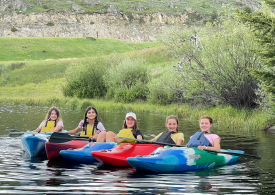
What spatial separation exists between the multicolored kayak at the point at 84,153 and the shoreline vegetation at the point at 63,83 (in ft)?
24.7

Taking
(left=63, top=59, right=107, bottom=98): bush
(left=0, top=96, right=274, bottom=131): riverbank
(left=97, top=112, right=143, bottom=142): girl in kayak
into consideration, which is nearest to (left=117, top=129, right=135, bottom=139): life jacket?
(left=97, top=112, right=143, bottom=142): girl in kayak

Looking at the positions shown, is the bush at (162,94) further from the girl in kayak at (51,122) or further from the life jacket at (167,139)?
the life jacket at (167,139)

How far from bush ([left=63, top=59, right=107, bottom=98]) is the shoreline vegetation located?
A: 3.29 feet

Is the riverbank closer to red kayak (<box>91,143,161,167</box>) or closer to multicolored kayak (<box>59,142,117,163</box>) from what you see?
red kayak (<box>91,143,161,167</box>)

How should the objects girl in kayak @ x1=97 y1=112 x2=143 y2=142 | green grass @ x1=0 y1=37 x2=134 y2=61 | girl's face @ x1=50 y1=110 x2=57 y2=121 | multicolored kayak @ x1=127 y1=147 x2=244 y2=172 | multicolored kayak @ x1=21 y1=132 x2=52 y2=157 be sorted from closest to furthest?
1. multicolored kayak @ x1=127 y1=147 x2=244 y2=172
2. girl in kayak @ x1=97 y1=112 x2=143 y2=142
3. multicolored kayak @ x1=21 y1=132 x2=52 y2=157
4. girl's face @ x1=50 y1=110 x2=57 y2=121
5. green grass @ x1=0 y1=37 x2=134 y2=61

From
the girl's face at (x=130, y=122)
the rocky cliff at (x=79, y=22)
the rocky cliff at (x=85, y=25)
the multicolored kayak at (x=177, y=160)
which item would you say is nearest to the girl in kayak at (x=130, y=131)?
the girl's face at (x=130, y=122)

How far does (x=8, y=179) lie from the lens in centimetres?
701

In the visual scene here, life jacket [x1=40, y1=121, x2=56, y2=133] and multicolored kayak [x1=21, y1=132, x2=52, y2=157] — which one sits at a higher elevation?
life jacket [x1=40, y1=121, x2=56, y2=133]

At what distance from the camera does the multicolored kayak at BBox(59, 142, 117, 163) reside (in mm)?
8602

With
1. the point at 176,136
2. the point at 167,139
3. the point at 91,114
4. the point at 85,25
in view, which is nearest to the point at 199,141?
the point at 176,136

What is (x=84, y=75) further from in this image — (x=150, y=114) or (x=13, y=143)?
(x=13, y=143)

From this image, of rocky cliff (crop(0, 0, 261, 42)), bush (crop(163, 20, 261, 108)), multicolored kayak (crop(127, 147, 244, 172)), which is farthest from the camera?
rocky cliff (crop(0, 0, 261, 42))

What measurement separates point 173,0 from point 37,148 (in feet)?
336

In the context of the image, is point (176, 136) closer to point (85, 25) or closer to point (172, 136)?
point (172, 136)
